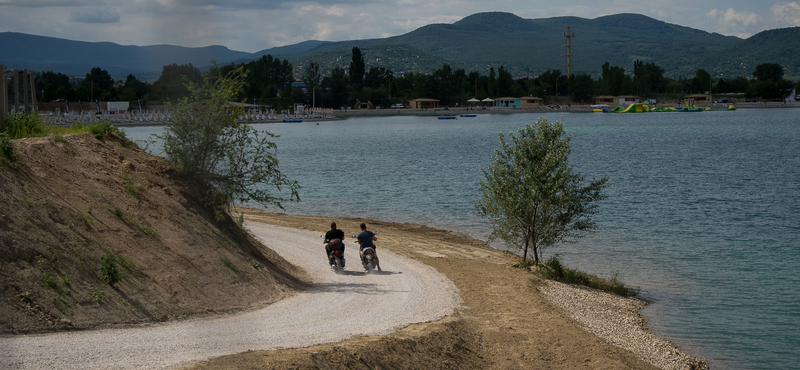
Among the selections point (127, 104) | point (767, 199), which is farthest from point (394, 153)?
point (127, 104)

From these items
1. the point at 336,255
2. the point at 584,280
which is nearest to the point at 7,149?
the point at 336,255

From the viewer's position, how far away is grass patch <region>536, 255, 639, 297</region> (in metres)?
21.5

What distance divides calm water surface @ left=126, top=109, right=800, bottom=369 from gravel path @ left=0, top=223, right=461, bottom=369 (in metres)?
6.87

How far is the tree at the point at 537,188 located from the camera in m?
22.8

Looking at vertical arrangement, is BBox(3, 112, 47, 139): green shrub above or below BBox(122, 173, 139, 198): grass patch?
above

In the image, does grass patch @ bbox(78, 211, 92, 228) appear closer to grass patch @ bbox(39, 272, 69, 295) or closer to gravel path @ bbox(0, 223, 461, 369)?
grass patch @ bbox(39, 272, 69, 295)

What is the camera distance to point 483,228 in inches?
1275

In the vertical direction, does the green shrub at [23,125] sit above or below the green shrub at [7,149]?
above

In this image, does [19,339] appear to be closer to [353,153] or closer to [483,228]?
[483,228]

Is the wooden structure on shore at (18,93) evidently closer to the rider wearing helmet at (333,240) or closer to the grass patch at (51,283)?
the grass patch at (51,283)

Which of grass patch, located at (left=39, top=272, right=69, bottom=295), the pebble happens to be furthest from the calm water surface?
grass patch, located at (left=39, top=272, right=69, bottom=295)

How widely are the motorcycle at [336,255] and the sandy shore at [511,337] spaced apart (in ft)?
10.7

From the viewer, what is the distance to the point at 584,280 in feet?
72.8

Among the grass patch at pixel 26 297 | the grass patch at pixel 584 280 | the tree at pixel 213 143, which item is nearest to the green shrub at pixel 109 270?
the grass patch at pixel 26 297
